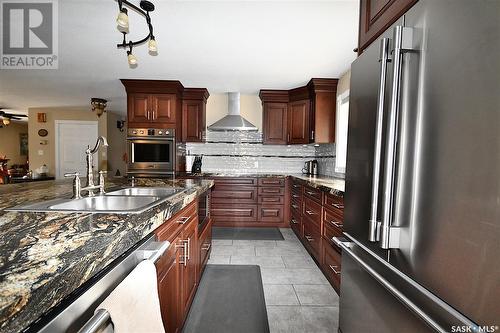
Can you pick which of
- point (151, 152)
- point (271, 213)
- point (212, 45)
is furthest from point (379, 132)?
point (151, 152)

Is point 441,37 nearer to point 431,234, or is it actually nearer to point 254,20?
point 431,234

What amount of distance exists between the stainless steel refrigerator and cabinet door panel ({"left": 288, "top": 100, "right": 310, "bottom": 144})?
2965 millimetres

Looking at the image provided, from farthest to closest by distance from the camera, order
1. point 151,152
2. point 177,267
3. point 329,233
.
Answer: point 151,152 → point 329,233 → point 177,267

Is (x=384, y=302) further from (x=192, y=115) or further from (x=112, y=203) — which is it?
(x=192, y=115)

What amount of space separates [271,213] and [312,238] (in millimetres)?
1250

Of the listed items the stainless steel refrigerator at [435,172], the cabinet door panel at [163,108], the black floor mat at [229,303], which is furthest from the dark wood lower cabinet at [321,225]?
the cabinet door panel at [163,108]

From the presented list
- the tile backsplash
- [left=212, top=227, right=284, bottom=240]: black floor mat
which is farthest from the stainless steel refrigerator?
the tile backsplash

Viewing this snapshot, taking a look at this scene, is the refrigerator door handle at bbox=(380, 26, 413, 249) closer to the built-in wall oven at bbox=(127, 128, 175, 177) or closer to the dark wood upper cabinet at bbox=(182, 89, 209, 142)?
the built-in wall oven at bbox=(127, 128, 175, 177)

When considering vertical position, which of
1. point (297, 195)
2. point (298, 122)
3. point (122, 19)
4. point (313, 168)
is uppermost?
point (122, 19)

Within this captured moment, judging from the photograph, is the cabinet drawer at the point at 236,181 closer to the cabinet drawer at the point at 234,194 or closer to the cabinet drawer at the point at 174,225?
the cabinet drawer at the point at 234,194

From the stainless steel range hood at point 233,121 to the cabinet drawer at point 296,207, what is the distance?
1.46 meters

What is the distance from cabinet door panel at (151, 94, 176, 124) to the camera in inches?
149

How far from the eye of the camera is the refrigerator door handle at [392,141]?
761 mm

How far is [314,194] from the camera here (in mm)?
2635
